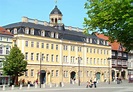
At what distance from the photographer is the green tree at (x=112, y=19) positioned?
87.9 ft

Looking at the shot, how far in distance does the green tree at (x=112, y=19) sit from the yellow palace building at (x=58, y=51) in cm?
4252

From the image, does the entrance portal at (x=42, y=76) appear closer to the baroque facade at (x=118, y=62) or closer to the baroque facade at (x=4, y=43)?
the baroque facade at (x=4, y=43)

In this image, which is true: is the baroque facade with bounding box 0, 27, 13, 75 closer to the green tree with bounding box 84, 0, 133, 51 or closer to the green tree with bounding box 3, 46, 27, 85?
the green tree with bounding box 3, 46, 27, 85

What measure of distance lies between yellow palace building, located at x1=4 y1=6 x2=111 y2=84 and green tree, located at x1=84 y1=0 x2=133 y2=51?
139 feet

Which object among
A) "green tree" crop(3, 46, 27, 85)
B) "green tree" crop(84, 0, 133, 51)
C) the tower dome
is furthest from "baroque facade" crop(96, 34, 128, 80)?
"green tree" crop(84, 0, 133, 51)

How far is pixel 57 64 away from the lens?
279 ft

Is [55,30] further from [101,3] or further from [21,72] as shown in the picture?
[101,3]

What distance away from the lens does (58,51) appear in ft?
281

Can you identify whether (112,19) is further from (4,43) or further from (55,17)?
(55,17)

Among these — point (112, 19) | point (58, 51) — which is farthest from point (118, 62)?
point (112, 19)

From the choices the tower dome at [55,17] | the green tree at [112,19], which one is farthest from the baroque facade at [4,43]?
the green tree at [112,19]

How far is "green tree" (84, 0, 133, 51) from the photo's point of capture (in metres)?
26.8

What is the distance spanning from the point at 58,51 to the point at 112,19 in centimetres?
5793

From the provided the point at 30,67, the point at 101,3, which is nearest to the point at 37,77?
the point at 30,67
